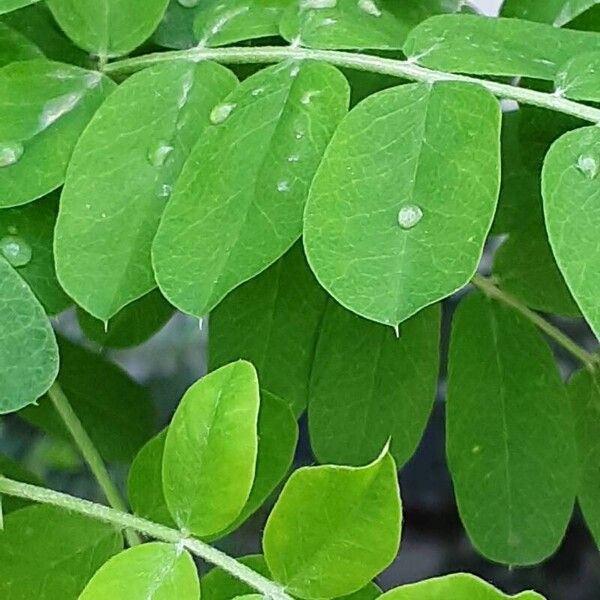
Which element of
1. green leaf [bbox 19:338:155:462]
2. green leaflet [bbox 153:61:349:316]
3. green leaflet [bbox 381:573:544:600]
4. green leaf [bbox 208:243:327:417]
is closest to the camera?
green leaflet [bbox 381:573:544:600]

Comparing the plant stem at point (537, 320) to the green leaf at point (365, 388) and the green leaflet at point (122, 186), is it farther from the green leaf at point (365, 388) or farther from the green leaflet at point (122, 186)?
the green leaflet at point (122, 186)

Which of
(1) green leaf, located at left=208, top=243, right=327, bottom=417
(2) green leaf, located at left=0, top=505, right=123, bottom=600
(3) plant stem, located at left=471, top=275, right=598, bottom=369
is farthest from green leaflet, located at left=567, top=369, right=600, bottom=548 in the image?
(2) green leaf, located at left=0, top=505, right=123, bottom=600

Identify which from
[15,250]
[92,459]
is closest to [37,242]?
[15,250]

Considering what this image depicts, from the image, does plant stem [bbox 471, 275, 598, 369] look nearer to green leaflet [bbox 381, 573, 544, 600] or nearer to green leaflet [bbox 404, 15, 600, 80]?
green leaflet [bbox 404, 15, 600, 80]

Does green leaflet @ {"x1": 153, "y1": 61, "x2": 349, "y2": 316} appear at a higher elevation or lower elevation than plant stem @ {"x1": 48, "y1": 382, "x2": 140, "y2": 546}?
higher

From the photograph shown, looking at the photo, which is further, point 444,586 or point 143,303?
point 143,303

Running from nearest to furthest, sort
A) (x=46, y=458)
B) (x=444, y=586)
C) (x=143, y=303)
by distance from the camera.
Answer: (x=444, y=586), (x=143, y=303), (x=46, y=458)

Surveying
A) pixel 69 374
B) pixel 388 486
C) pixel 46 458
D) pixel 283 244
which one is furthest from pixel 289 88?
pixel 46 458

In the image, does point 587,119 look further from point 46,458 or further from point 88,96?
point 46,458
